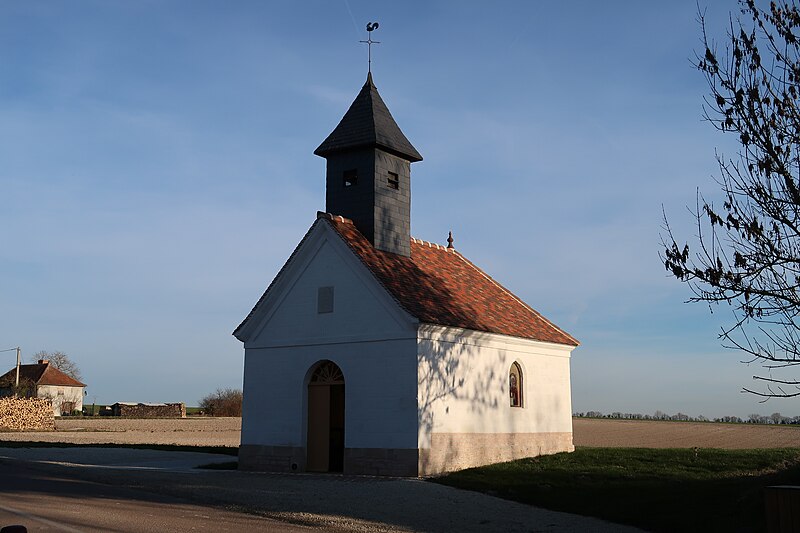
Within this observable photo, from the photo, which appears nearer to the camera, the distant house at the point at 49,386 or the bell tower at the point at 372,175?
the bell tower at the point at 372,175

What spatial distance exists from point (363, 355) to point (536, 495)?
671cm

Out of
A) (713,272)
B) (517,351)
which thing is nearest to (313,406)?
(517,351)

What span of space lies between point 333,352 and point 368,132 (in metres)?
6.61

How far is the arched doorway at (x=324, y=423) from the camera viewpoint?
2127 centimetres

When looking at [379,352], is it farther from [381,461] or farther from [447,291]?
[447,291]

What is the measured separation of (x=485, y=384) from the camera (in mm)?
21859

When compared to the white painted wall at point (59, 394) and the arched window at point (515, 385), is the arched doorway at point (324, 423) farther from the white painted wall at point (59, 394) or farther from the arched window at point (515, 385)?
the white painted wall at point (59, 394)

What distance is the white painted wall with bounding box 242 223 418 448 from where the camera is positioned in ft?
64.7

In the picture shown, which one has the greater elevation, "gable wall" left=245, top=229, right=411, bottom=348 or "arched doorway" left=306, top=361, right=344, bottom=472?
"gable wall" left=245, top=229, right=411, bottom=348

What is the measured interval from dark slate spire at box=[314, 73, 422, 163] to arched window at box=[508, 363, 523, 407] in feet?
23.3

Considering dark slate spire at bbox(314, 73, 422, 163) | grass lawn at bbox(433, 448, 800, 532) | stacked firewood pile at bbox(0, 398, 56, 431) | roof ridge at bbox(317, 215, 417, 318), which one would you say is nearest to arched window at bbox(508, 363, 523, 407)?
grass lawn at bbox(433, 448, 800, 532)

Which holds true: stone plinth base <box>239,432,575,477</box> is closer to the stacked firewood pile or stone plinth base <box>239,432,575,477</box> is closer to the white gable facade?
the white gable facade

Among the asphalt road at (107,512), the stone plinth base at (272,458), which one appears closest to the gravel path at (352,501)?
the asphalt road at (107,512)

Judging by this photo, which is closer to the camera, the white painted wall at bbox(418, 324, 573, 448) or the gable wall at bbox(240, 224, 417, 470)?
the gable wall at bbox(240, 224, 417, 470)
